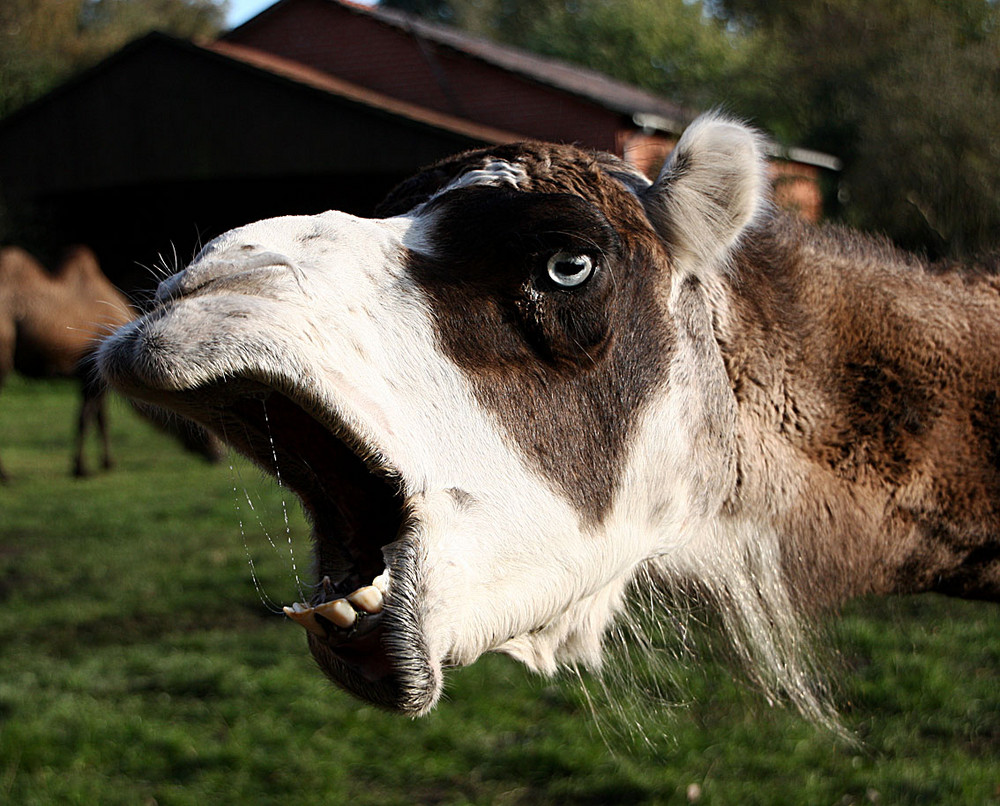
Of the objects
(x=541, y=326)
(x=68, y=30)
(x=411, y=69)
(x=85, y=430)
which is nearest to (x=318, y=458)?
(x=541, y=326)

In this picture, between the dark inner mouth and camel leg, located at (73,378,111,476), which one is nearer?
the dark inner mouth

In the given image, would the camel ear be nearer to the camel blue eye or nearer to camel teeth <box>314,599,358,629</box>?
the camel blue eye

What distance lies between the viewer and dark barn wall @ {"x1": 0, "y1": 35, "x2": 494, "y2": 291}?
571 inches

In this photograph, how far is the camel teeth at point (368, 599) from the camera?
1533 mm

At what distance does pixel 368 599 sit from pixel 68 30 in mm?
38783

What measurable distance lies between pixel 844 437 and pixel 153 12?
147 ft

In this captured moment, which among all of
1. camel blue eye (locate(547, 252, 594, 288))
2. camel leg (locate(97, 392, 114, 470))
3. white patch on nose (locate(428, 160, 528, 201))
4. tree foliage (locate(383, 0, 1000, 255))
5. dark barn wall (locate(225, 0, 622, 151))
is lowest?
camel leg (locate(97, 392, 114, 470))

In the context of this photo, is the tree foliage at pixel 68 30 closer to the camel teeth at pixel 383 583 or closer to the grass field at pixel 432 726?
the grass field at pixel 432 726

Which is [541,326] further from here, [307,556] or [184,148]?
[184,148]

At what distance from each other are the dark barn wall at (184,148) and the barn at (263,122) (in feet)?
0.09

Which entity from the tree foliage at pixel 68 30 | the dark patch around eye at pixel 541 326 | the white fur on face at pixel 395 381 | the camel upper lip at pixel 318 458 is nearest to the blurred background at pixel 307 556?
the camel upper lip at pixel 318 458

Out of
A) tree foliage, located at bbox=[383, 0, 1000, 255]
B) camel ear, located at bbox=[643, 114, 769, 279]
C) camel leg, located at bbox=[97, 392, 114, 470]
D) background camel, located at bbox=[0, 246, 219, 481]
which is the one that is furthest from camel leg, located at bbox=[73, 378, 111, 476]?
camel ear, located at bbox=[643, 114, 769, 279]

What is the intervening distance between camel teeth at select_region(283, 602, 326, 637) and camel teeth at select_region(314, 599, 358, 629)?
2 centimetres

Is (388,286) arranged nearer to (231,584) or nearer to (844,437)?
(844,437)
